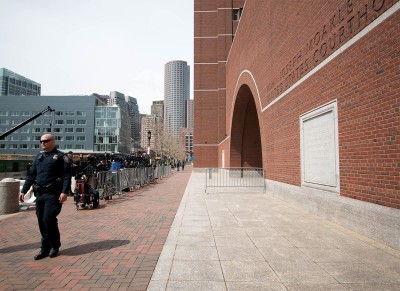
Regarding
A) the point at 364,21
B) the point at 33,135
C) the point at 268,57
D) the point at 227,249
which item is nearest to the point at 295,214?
the point at 227,249

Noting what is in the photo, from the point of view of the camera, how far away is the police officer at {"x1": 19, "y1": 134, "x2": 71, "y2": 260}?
4.66m

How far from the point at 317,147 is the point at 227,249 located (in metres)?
4.74

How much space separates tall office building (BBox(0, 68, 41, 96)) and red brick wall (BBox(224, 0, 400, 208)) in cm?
15452

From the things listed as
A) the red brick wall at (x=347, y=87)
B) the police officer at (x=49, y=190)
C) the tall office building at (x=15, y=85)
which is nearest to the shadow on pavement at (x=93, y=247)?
the police officer at (x=49, y=190)

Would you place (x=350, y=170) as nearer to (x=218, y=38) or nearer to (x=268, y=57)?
(x=268, y=57)

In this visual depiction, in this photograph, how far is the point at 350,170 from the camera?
6.36m

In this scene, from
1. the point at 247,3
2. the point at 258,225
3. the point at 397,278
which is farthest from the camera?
the point at 247,3

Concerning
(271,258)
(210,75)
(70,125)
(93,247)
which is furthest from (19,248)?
(70,125)

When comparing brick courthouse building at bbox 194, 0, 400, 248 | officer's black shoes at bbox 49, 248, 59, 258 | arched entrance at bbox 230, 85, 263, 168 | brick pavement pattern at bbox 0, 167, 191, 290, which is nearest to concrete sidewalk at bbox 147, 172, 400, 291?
→ brick pavement pattern at bbox 0, 167, 191, 290

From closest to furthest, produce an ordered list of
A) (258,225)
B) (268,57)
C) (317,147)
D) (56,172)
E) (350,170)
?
(56,172) → (350,170) → (258,225) → (317,147) → (268,57)

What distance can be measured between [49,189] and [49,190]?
2cm

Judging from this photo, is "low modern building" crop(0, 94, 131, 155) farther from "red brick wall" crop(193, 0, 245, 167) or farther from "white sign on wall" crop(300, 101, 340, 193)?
"white sign on wall" crop(300, 101, 340, 193)

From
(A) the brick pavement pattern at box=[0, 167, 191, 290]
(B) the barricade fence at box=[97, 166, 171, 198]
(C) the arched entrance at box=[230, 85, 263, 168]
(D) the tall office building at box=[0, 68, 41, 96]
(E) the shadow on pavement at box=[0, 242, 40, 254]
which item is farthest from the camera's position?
(D) the tall office building at box=[0, 68, 41, 96]

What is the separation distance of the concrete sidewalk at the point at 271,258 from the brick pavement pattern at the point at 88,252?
338 millimetres
